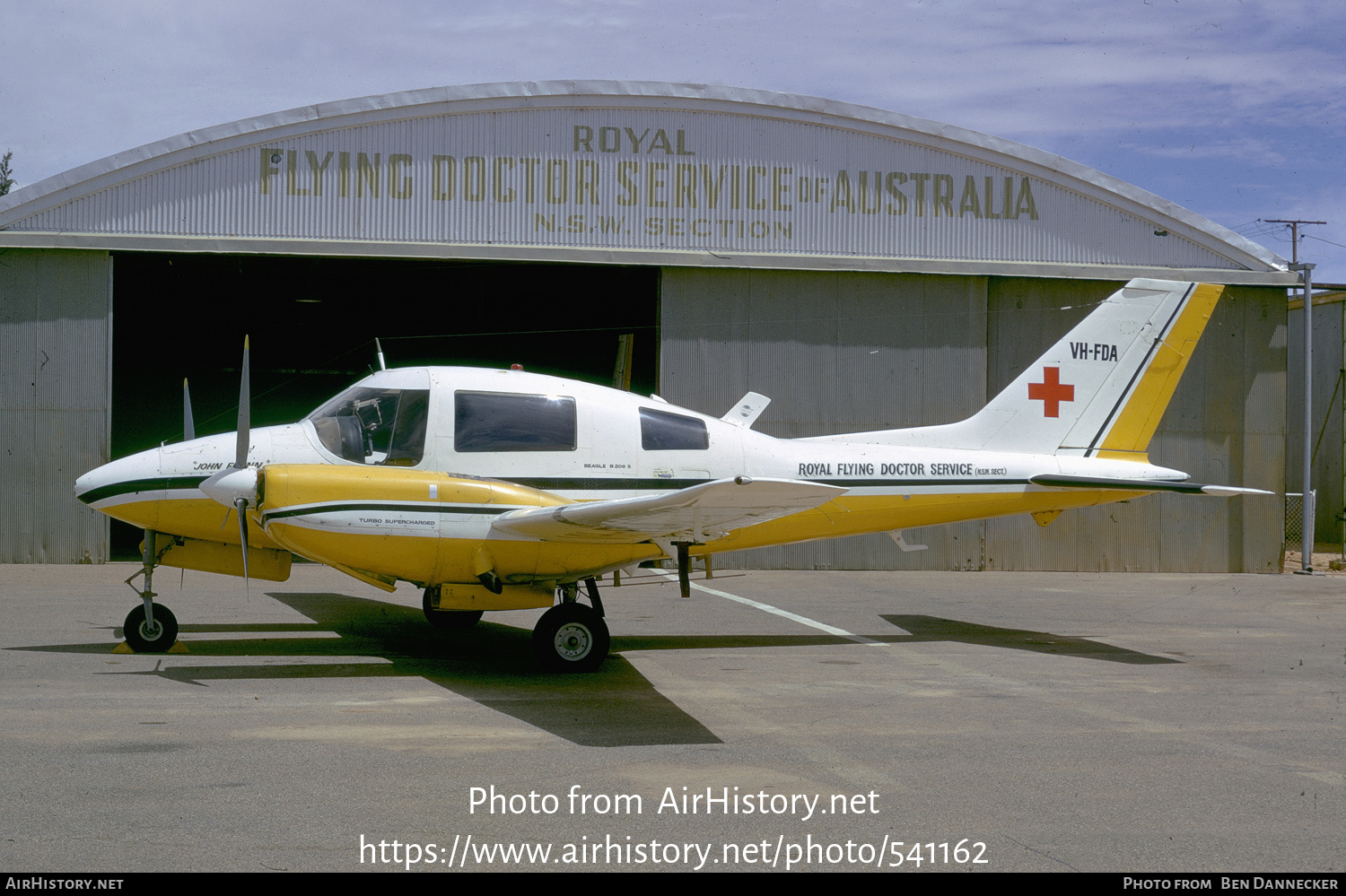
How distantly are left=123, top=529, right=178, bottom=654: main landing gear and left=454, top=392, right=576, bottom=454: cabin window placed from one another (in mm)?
2876

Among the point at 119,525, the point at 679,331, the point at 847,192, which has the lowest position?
the point at 119,525

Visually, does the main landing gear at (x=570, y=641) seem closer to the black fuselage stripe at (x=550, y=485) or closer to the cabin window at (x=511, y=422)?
the black fuselage stripe at (x=550, y=485)

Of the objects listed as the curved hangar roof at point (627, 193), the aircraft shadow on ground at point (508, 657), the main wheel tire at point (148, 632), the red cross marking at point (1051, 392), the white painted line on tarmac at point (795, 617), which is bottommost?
the white painted line on tarmac at point (795, 617)

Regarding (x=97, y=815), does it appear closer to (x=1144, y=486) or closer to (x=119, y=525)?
(x=1144, y=486)

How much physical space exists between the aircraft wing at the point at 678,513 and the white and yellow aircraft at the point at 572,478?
0.08 feet

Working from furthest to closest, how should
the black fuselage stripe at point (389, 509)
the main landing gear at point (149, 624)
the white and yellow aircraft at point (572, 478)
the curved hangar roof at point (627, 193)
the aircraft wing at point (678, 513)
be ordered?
the curved hangar roof at point (627, 193) → the main landing gear at point (149, 624) → the white and yellow aircraft at point (572, 478) → the black fuselage stripe at point (389, 509) → the aircraft wing at point (678, 513)

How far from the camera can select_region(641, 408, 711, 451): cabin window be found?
32.1ft

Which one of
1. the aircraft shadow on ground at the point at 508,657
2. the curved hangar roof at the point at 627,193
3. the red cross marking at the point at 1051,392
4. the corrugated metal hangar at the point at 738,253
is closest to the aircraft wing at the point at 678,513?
the aircraft shadow on ground at the point at 508,657

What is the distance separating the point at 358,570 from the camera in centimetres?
836

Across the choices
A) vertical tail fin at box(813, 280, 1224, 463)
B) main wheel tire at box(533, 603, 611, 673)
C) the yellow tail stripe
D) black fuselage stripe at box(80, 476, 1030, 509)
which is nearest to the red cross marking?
vertical tail fin at box(813, 280, 1224, 463)

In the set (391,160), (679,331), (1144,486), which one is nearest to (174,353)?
(391,160)

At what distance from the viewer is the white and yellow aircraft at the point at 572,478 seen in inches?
319

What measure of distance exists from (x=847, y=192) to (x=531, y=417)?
10.8m

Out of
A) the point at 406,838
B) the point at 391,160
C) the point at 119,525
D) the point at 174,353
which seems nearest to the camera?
the point at 406,838
